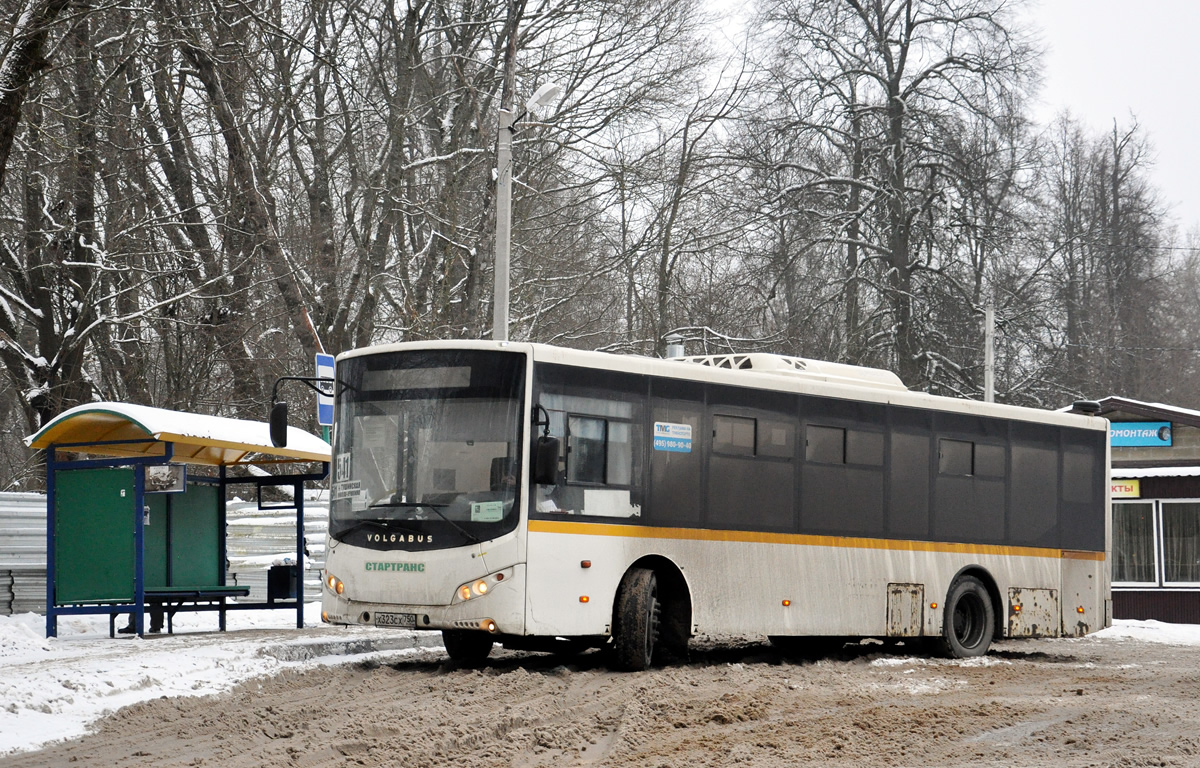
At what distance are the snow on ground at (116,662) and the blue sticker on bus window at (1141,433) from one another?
50.1ft

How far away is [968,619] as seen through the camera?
16453 mm

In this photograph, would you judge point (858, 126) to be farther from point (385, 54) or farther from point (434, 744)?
point (434, 744)

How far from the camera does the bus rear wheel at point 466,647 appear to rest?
13.9 metres

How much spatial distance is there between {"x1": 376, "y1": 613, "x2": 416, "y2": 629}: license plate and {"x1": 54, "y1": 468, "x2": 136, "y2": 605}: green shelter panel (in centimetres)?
439

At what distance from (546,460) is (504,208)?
8936mm

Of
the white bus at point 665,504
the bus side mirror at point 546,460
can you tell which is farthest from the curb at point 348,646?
the bus side mirror at point 546,460

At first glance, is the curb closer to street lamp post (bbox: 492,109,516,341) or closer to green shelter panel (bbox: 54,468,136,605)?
green shelter panel (bbox: 54,468,136,605)

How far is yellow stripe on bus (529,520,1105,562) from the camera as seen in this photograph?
1273cm

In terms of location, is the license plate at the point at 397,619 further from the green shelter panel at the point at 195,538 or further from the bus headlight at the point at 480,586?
the green shelter panel at the point at 195,538

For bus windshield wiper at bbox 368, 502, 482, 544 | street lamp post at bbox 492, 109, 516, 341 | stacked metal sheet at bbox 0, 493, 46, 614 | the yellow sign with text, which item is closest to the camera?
bus windshield wiper at bbox 368, 502, 482, 544

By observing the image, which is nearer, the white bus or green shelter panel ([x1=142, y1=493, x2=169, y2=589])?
the white bus

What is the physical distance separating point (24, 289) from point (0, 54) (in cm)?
1223

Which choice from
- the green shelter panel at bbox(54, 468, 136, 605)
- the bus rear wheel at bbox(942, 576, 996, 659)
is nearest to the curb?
the green shelter panel at bbox(54, 468, 136, 605)

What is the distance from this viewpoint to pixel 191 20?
2288 centimetres
